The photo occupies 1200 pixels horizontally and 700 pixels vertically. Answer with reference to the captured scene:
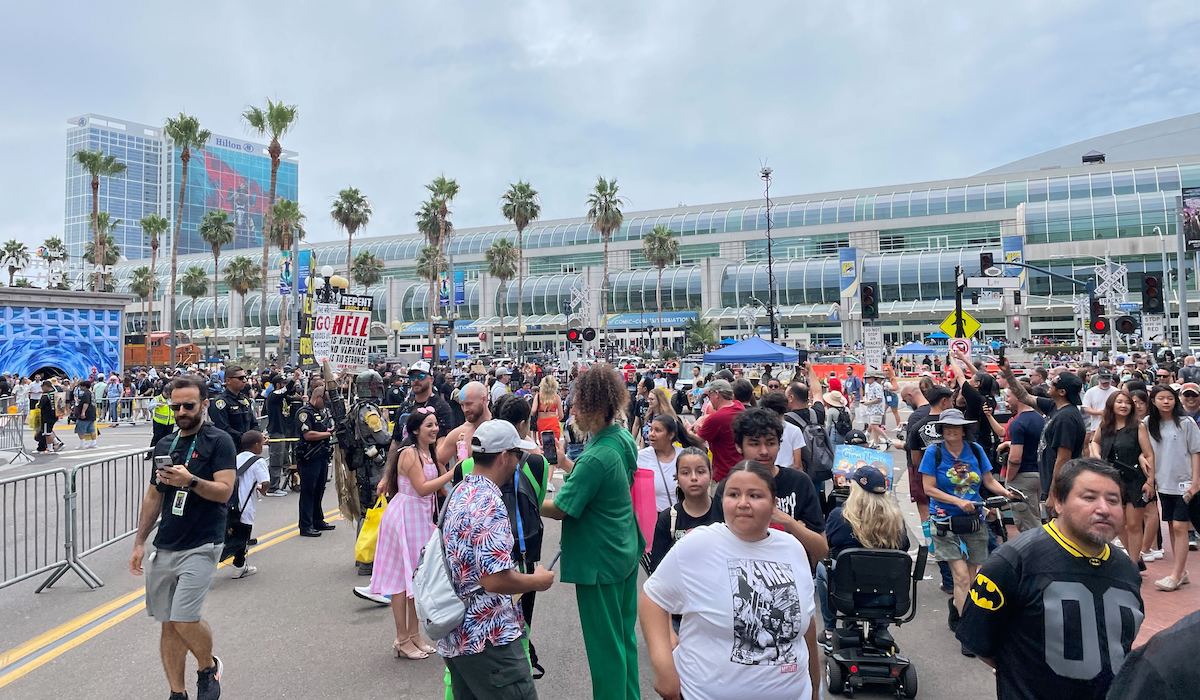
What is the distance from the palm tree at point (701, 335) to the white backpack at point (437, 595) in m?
53.0

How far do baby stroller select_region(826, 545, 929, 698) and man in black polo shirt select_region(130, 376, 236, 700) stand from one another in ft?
12.8

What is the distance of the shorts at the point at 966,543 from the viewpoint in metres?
5.44

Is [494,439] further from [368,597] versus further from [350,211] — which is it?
[350,211]

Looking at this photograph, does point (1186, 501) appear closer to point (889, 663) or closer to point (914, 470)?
point (914, 470)

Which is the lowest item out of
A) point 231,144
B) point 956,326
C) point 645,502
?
point 645,502

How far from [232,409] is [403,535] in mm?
6420

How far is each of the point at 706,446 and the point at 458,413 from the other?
783cm

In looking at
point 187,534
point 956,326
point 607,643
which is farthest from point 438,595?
point 956,326

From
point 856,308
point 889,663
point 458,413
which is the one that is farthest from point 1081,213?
point 889,663

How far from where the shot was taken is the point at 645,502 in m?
5.23

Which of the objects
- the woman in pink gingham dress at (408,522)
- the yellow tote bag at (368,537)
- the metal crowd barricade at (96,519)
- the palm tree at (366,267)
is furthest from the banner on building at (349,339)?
the palm tree at (366,267)

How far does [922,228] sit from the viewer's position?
6394 centimetres

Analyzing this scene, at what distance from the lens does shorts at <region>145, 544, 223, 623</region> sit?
4199 millimetres

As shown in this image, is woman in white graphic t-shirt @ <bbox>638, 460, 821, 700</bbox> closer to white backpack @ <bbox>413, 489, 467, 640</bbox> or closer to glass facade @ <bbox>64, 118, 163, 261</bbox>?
white backpack @ <bbox>413, 489, 467, 640</bbox>
